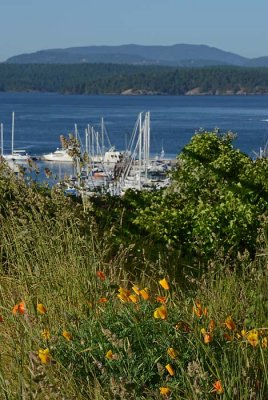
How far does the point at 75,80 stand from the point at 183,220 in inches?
6741

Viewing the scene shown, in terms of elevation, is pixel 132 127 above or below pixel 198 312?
below

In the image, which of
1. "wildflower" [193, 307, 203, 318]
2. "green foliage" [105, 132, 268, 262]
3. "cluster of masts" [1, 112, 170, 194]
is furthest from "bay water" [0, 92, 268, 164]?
"wildflower" [193, 307, 203, 318]

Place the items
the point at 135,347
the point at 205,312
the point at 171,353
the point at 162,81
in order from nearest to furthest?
the point at 171,353 < the point at 135,347 < the point at 205,312 < the point at 162,81

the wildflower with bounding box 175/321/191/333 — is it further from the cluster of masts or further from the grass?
the cluster of masts

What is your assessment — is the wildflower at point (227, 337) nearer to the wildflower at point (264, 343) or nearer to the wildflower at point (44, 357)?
the wildflower at point (264, 343)

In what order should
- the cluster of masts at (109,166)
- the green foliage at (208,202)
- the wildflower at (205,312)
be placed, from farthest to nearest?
the green foliage at (208,202) < the cluster of masts at (109,166) < the wildflower at (205,312)

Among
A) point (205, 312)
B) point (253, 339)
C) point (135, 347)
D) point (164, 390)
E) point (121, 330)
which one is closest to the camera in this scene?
point (164, 390)

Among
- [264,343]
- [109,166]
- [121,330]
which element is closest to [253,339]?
[264,343]

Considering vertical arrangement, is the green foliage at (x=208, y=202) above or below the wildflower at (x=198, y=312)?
below

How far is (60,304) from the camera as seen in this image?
4.03 meters

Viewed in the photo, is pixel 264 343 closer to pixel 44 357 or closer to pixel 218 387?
pixel 218 387

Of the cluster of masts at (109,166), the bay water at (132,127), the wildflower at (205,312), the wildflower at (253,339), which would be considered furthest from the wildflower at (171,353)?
the bay water at (132,127)

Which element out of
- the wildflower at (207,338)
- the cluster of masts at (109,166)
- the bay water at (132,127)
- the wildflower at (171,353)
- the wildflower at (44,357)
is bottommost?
the bay water at (132,127)

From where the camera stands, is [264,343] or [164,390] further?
[264,343]
